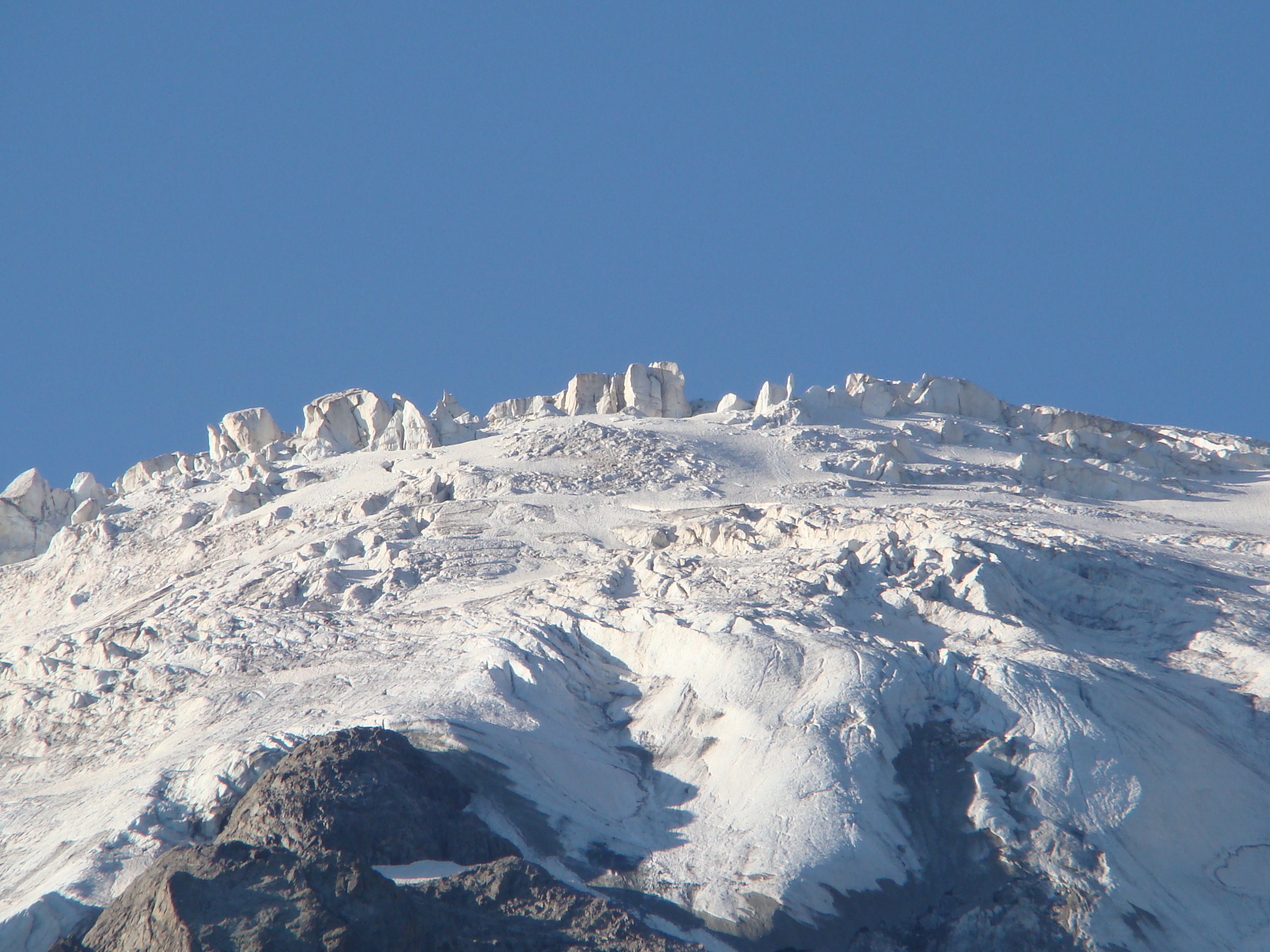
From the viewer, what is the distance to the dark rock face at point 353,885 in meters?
14.5

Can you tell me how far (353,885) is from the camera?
49.3 ft

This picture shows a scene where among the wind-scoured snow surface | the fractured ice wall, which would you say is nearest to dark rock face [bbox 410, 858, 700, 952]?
the wind-scoured snow surface

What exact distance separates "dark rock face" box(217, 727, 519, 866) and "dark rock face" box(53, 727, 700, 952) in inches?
0.8

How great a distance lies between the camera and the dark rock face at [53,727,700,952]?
14.5 meters

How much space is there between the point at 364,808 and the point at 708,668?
783cm

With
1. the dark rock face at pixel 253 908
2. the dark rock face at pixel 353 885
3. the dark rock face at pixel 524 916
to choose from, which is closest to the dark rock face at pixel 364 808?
the dark rock face at pixel 353 885

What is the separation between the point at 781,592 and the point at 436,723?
27.7 ft

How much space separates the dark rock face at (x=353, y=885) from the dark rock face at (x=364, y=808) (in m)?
0.02

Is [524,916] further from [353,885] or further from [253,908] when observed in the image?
[253,908]

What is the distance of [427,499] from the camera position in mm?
37281

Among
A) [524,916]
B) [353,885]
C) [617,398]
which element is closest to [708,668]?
[524,916]

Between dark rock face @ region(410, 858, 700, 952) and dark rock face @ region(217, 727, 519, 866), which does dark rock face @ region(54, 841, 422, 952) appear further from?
dark rock face @ region(217, 727, 519, 866)

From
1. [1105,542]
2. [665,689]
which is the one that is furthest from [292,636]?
[1105,542]

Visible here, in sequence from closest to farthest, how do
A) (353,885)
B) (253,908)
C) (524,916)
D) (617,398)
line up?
1. (253,908)
2. (353,885)
3. (524,916)
4. (617,398)
